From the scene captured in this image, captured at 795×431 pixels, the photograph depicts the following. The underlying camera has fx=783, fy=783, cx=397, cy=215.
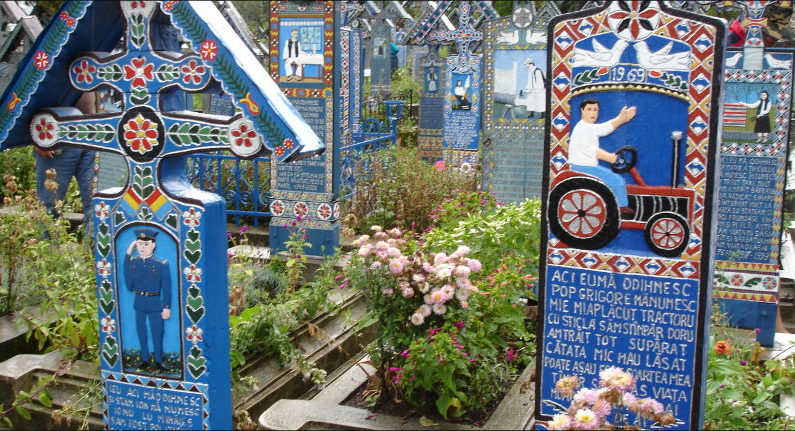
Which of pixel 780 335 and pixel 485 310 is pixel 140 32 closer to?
pixel 485 310

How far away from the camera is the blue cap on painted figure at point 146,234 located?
3822mm

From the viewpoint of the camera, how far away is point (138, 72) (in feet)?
12.3

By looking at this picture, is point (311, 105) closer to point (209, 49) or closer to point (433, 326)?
point (433, 326)

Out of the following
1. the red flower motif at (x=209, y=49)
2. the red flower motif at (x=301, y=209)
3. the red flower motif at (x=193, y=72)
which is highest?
the red flower motif at (x=209, y=49)

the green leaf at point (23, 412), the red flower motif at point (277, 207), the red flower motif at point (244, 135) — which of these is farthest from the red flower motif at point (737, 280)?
the green leaf at point (23, 412)

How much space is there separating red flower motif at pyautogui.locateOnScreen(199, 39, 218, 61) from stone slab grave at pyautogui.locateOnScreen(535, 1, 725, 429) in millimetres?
1748

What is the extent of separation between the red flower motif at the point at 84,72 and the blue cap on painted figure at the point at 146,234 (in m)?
0.77

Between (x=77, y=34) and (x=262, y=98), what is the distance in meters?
1.05

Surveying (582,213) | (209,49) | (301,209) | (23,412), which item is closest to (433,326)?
(582,213)

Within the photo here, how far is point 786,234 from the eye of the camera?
31.5ft

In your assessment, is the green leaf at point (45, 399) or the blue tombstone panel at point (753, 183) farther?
the blue tombstone panel at point (753, 183)

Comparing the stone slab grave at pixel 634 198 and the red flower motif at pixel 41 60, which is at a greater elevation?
the red flower motif at pixel 41 60

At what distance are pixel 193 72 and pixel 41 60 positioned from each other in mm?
802

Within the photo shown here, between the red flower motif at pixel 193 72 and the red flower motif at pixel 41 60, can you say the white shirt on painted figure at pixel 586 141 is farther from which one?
the red flower motif at pixel 41 60
